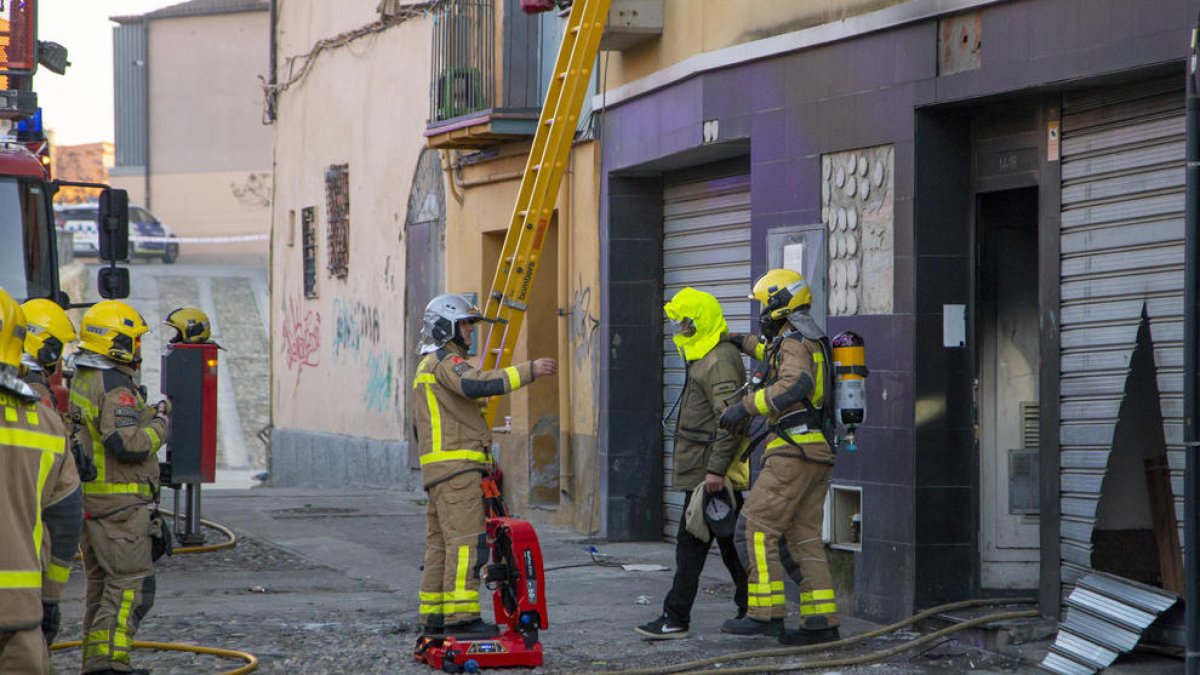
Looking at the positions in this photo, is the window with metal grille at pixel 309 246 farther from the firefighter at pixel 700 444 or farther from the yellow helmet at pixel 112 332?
the yellow helmet at pixel 112 332

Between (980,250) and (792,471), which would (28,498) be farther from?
(980,250)

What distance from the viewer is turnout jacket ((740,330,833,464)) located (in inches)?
343

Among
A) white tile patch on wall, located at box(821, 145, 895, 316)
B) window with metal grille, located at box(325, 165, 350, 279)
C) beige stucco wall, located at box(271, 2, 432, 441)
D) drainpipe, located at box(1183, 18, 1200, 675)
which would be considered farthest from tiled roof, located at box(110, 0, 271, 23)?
drainpipe, located at box(1183, 18, 1200, 675)

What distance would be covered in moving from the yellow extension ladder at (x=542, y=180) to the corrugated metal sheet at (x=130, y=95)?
139 ft

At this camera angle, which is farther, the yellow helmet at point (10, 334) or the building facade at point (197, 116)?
the building facade at point (197, 116)

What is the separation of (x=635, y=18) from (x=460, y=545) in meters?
5.00

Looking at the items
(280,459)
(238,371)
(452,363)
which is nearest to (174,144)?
(238,371)

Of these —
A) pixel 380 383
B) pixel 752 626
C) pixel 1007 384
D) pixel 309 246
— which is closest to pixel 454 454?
pixel 752 626

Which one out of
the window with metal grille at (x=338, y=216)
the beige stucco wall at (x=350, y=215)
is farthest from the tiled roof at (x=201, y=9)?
the window with metal grille at (x=338, y=216)

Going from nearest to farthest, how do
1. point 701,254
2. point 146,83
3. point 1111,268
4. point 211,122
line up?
point 1111,268 < point 701,254 < point 211,122 < point 146,83

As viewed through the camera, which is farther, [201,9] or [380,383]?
[201,9]

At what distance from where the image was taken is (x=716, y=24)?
11.6 m

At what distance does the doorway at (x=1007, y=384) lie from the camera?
31.2ft

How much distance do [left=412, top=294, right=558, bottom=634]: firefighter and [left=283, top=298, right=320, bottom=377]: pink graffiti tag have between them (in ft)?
44.8
